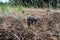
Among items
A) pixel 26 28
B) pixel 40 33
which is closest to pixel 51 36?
pixel 40 33

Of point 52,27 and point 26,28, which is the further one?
point 52,27

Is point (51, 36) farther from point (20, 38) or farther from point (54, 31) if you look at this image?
point (20, 38)

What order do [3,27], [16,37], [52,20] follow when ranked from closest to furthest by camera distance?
[16,37] < [3,27] < [52,20]

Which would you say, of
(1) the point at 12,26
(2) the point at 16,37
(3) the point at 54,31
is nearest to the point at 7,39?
(2) the point at 16,37

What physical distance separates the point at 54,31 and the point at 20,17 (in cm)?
58

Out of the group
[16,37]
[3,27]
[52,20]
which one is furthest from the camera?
[52,20]

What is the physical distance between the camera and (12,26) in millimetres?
2535

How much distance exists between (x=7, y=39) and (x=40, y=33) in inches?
17.4

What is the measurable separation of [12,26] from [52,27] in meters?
0.56

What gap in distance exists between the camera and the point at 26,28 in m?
2.43

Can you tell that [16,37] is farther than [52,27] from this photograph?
No

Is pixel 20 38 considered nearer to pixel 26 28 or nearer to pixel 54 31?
pixel 26 28

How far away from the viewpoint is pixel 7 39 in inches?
91.0

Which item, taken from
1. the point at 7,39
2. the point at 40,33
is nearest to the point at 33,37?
the point at 40,33
